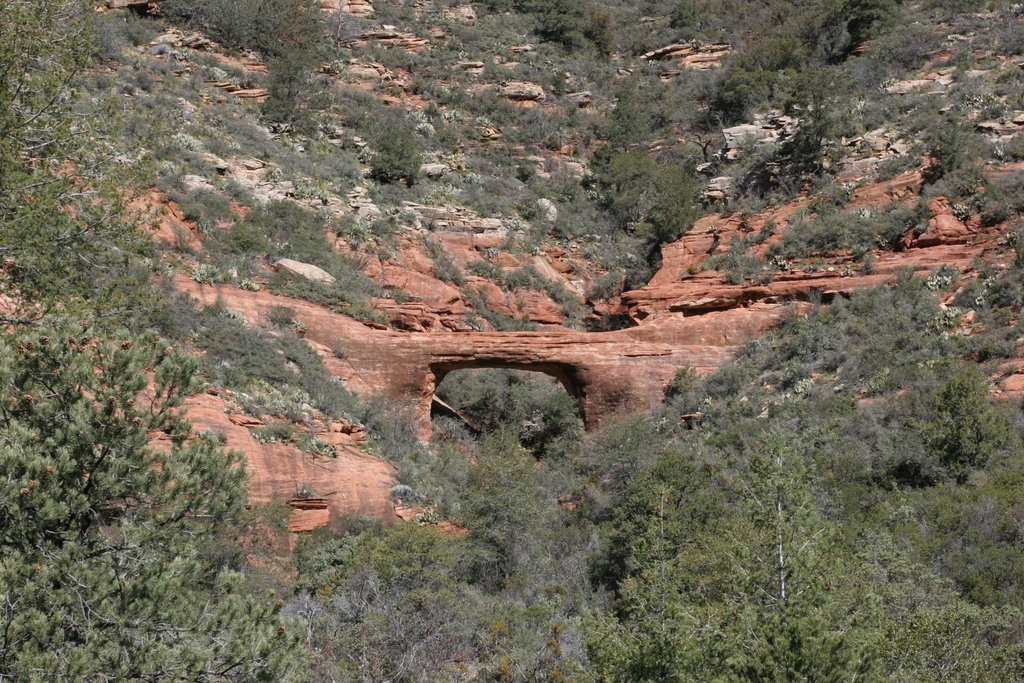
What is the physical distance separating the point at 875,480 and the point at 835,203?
14298 millimetres

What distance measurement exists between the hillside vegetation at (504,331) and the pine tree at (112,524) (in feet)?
0.10

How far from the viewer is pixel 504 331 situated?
24.9m

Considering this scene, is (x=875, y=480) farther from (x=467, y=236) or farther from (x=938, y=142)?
(x=467, y=236)

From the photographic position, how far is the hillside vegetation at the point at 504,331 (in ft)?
21.0

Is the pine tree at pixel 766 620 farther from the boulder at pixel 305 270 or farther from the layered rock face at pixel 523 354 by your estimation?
the boulder at pixel 305 270

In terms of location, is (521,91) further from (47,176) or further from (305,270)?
(47,176)

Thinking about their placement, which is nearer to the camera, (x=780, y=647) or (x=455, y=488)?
(x=780, y=647)

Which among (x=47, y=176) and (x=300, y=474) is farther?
(x=300, y=474)

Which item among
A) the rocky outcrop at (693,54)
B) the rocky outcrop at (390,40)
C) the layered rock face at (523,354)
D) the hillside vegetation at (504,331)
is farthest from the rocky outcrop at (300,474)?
the rocky outcrop at (693,54)

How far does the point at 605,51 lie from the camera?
46719 mm

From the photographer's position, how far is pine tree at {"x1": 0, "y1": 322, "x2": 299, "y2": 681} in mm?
5656

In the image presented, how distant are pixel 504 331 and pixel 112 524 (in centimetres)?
1857

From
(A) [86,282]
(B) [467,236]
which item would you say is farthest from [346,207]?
(A) [86,282]

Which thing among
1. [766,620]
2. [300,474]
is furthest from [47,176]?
[766,620]
